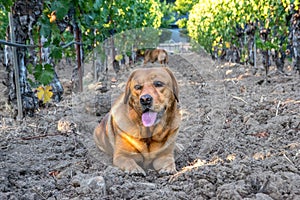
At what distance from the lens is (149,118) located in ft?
8.80

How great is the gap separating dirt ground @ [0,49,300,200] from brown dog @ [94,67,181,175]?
0.11 m

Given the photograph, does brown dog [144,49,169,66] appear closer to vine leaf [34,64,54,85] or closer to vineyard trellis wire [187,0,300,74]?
vine leaf [34,64,54,85]

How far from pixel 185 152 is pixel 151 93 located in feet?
2.91

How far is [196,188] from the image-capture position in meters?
2.42

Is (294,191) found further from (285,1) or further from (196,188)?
(285,1)

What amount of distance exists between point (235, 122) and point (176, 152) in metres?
1.25

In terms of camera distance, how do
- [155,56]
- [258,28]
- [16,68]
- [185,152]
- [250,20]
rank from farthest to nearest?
1. [258,28]
2. [250,20]
3. [16,68]
4. [185,152]
5. [155,56]

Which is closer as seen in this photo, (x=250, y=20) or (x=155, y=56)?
(x=155, y=56)

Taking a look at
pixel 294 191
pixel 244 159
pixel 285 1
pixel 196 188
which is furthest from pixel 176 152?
pixel 285 1

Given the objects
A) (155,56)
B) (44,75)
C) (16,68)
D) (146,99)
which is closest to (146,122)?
(146,99)

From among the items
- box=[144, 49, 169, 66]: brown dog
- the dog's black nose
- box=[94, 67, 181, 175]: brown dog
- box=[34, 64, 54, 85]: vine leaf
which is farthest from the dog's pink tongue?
box=[34, 64, 54, 85]: vine leaf

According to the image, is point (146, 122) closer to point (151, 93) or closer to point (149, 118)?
point (149, 118)

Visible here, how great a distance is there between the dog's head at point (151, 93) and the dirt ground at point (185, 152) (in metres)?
0.34

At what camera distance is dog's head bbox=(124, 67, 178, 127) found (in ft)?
8.50
